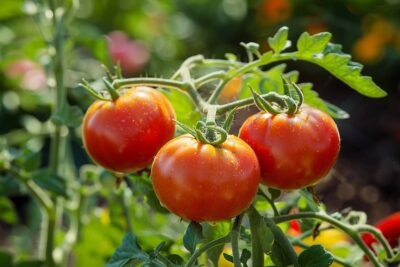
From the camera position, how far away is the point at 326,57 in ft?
3.93

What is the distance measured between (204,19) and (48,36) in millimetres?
2396

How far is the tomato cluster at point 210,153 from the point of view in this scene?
3.30 ft

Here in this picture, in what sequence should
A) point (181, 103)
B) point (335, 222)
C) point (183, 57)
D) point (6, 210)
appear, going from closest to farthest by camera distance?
point (335, 222)
point (181, 103)
point (6, 210)
point (183, 57)

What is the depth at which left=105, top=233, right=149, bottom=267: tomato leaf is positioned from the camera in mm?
1133

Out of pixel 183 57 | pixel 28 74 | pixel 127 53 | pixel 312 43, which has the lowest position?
pixel 183 57

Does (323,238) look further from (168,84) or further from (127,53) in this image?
(127,53)

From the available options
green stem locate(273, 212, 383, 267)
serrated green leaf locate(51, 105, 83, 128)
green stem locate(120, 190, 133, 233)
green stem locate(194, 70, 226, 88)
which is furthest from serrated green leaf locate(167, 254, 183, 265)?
green stem locate(120, 190, 133, 233)

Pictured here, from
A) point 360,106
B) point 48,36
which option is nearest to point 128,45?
point 360,106

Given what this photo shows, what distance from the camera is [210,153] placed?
39.6 inches

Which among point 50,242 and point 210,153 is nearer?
point 210,153

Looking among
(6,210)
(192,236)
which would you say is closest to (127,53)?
(6,210)

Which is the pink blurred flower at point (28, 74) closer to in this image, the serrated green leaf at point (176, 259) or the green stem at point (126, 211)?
the green stem at point (126, 211)

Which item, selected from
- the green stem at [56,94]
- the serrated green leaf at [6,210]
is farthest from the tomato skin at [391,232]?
the serrated green leaf at [6,210]

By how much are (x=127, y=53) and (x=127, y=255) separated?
8.25ft
